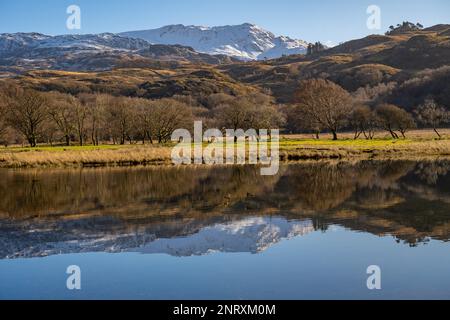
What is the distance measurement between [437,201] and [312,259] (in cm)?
1430

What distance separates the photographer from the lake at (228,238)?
14273 mm

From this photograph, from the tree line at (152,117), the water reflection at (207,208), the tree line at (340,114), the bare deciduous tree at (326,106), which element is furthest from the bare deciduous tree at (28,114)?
the tree line at (340,114)

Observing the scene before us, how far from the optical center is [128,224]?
77.1 feet

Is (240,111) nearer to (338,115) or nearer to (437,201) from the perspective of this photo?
(338,115)

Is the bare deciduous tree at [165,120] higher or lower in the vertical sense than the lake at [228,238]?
higher

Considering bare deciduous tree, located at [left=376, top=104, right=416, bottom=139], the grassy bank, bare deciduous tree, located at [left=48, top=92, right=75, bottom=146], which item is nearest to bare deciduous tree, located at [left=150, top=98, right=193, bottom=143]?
bare deciduous tree, located at [left=48, top=92, right=75, bottom=146]

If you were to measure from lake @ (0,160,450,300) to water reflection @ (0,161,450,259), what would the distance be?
0.08m

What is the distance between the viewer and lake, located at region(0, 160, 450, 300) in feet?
46.8

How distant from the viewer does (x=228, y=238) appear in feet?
66.8

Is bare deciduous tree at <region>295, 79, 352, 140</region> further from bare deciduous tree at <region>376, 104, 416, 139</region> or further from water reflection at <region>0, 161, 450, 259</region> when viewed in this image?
water reflection at <region>0, 161, 450, 259</region>

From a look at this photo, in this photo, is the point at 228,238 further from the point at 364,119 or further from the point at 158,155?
the point at 364,119

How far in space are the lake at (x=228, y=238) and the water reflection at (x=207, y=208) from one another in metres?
0.08

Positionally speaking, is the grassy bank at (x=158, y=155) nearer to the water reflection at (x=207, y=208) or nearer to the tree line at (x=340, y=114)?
the water reflection at (x=207, y=208)

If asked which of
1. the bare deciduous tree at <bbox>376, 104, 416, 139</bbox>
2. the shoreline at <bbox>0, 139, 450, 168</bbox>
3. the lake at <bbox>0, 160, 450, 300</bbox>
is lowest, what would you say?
the lake at <bbox>0, 160, 450, 300</bbox>
